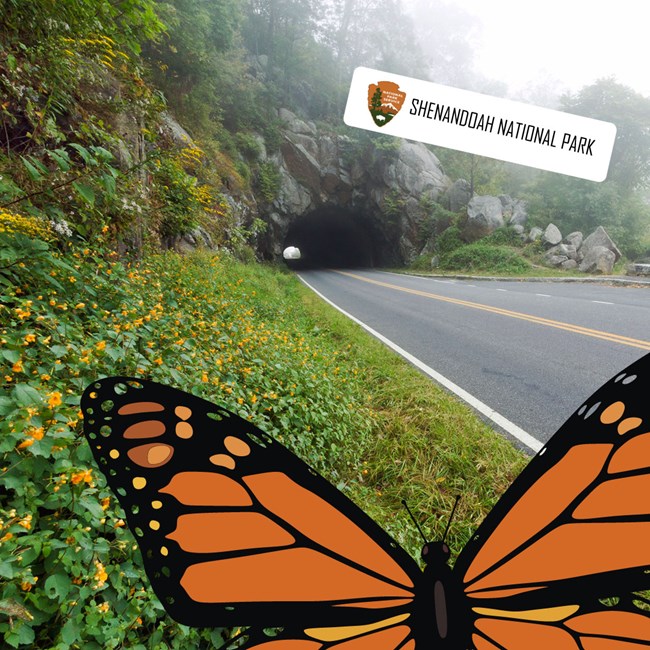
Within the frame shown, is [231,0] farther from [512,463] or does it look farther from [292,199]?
[512,463]

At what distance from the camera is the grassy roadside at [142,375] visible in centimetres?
88

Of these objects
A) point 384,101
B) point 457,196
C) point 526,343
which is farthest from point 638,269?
point 384,101

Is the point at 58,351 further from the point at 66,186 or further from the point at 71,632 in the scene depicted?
the point at 66,186

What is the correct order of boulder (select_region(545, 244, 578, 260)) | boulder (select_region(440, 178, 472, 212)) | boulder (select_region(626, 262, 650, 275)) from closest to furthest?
boulder (select_region(626, 262, 650, 275)) → boulder (select_region(545, 244, 578, 260)) → boulder (select_region(440, 178, 472, 212))

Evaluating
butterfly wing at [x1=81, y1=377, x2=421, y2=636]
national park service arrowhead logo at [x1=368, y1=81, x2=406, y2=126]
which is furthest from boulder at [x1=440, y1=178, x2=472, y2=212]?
butterfly wing at [x1=81, y1=377, x2=421, y2=636]

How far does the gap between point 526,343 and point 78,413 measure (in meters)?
5.00

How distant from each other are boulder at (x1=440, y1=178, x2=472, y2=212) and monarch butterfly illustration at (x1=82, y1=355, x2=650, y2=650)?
2549 centimetres

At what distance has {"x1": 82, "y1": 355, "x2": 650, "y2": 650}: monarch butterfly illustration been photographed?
0.59 m

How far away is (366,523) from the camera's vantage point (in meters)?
0.63

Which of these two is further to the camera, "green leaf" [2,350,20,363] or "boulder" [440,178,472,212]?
"boulder" [440,178,472,212]

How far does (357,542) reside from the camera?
633 millimetres

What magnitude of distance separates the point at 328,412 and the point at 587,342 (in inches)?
160

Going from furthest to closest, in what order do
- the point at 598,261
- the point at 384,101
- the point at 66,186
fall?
the point at 598,261 < the point at 384,101 < the point at 66,186

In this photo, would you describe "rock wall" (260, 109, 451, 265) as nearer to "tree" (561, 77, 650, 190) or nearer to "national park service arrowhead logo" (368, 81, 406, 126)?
"tree" (561, 77, 650, 190)
